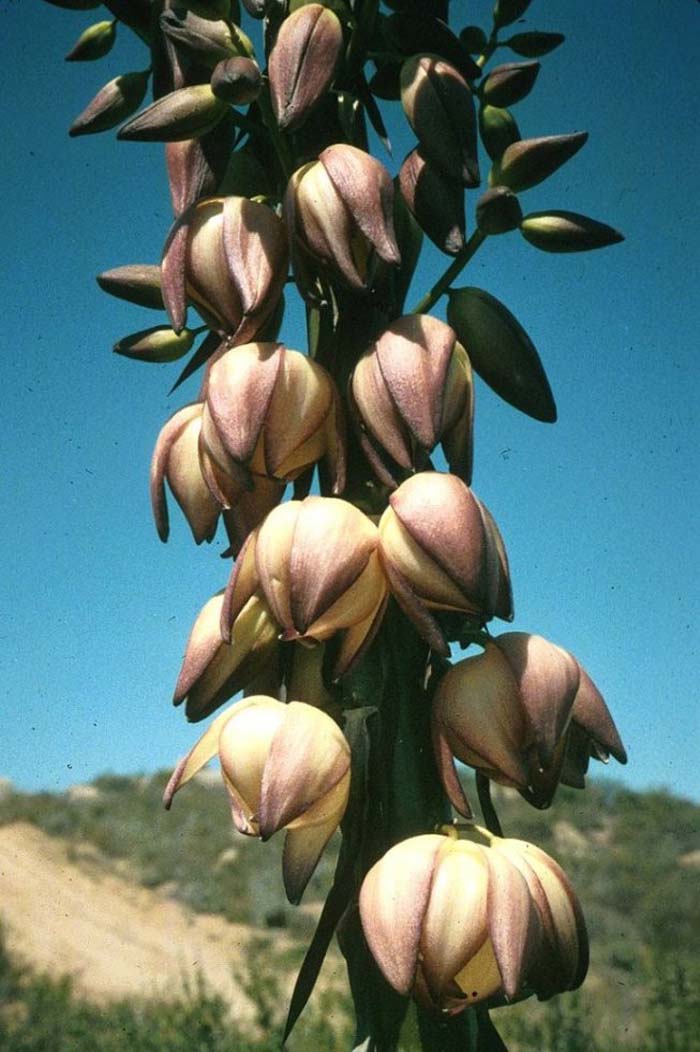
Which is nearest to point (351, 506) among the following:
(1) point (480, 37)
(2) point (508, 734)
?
A: (2) point (508, 734)

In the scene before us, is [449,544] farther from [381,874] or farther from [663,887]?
[663,887]

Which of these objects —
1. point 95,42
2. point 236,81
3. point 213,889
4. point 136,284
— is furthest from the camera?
point 213,889

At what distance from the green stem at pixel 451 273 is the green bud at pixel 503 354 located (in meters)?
0.02

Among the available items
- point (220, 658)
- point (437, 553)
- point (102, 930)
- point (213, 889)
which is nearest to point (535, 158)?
point (437, 553)

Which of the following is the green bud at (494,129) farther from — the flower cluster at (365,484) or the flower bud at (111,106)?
the flower bud at (111,106)

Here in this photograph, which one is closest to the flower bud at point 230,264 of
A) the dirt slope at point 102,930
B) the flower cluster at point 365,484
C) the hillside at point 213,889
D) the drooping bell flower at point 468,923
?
the flower cluster at point 365,484

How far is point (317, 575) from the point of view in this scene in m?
0.65

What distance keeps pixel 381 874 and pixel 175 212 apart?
49cm

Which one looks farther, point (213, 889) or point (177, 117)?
point (213, 889)

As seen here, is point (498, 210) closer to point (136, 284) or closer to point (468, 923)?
point (136, 284)

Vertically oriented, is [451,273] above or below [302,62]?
below

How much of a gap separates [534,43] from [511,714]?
546 millimetres

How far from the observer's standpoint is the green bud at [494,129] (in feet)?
2.61

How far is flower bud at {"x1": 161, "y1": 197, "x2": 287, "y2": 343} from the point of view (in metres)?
0.72
